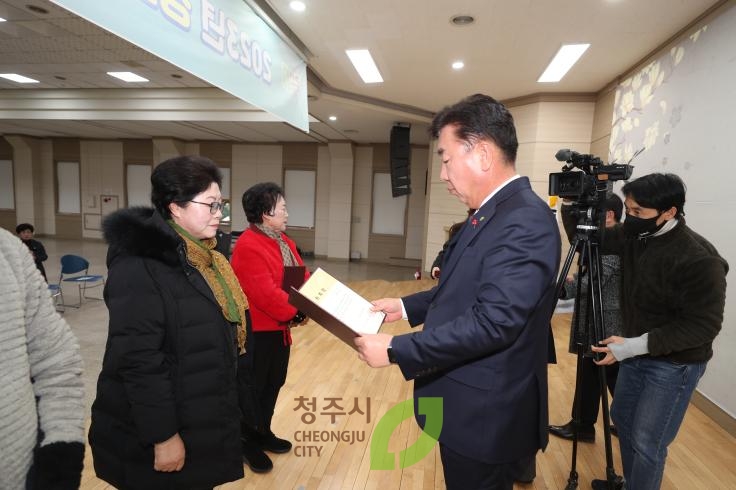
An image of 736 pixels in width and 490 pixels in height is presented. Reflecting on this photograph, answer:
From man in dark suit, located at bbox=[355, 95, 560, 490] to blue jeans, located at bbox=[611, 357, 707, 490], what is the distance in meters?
0.85

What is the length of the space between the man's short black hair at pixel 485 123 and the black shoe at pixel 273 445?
7.02 ft

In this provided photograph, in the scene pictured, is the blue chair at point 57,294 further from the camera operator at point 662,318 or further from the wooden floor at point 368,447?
the camera operator at point 662,318

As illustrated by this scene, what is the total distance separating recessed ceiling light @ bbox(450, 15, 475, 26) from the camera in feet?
11.6

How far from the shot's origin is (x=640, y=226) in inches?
66.1

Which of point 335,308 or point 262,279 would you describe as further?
point 262,279

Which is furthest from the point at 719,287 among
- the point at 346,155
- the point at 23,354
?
the point at 346,155

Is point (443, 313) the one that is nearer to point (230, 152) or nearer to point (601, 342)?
point (601, 342)

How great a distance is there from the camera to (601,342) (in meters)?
1.70

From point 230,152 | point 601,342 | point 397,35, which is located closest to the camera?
point 601,342

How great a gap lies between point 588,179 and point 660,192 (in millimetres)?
285

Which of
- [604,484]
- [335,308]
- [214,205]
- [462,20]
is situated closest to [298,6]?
[462,20]

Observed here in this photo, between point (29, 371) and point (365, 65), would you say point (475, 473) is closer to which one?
point (29, 371)

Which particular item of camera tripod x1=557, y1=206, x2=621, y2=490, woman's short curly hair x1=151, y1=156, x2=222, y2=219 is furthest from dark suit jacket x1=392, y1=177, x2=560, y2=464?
woman's short curly hair x1=151, y1=156, x2=222, y2=219

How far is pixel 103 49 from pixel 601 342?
5.61m
